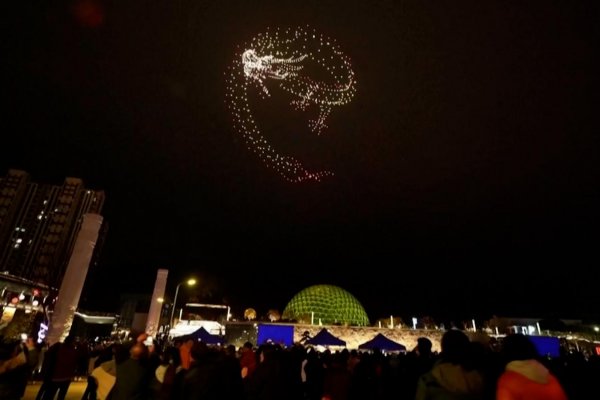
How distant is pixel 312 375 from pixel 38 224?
82.3 m

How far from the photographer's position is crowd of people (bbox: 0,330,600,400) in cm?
367

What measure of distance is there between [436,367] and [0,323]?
29115 mm

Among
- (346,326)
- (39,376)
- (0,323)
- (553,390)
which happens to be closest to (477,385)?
(553,390)

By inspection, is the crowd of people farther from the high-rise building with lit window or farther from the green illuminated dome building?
the high-rise building with lit window

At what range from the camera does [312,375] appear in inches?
433

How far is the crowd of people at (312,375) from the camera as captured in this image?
3.67 metres

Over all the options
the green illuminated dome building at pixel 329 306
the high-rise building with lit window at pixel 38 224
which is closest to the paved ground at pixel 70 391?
the green illuminated dome building at pixel 329 306

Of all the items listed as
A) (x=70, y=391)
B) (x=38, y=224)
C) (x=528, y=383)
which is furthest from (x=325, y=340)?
(x=38, y=224)

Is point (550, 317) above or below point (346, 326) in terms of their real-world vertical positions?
above

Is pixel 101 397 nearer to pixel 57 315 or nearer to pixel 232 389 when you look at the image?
pixel 232 389

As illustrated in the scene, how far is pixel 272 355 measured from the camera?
5.78 metres

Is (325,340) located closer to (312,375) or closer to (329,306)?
(312,375)

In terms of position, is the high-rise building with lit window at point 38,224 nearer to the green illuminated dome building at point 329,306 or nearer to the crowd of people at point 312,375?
the green illuminated dome building at point 329,306

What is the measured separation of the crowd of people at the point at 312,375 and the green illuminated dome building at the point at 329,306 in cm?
6151
